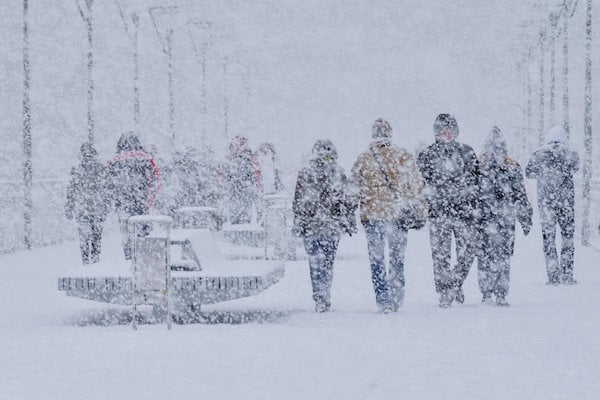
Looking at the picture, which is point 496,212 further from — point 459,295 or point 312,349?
point 312,349

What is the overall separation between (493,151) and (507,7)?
101 metres

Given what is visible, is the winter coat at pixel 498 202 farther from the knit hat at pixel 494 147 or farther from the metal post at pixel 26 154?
the metal post at pixel 26 154

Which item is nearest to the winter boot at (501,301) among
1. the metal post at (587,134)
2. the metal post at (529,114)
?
the metal post at (587,134)

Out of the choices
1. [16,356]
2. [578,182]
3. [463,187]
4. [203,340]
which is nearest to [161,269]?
[203,340]

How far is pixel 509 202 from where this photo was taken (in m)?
12.5

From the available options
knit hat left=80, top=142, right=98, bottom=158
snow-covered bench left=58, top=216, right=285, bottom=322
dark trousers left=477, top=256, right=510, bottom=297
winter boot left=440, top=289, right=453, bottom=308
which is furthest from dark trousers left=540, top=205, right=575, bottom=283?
knit hat left=80, top=142, right=98, bottom=158

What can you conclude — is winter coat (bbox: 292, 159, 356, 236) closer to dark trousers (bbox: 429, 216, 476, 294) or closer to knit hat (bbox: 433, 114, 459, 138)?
dark trousers (bbox: 429, 216, 476, 294)

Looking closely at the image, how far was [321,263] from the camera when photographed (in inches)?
478

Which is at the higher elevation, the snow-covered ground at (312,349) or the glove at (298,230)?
the glove at (298,230)

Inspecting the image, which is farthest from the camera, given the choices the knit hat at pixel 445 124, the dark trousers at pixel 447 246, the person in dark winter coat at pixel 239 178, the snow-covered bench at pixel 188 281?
the person in dark winter coat at pixel 239 178

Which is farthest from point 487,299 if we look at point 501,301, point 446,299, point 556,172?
point 556,172

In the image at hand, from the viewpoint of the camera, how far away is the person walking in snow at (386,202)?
11.9 m

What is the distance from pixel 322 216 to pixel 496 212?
1.87 meters

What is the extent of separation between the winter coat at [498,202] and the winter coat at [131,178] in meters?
4.99
